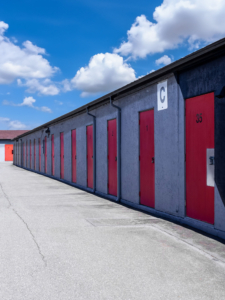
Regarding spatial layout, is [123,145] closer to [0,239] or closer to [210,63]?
[210,63]

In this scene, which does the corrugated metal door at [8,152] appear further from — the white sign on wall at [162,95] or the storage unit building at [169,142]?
the white sign on wall at [162,95]

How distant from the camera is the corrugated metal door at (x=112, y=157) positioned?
11.5 metres

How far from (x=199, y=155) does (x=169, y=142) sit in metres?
1.21

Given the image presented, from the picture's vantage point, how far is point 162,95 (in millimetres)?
8227

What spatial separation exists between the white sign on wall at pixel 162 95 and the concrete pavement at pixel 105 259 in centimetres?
278

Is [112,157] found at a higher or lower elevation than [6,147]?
lower

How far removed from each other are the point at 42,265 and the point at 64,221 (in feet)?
9.83

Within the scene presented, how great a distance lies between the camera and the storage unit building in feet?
20.8

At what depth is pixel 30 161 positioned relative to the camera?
3167 centimetres

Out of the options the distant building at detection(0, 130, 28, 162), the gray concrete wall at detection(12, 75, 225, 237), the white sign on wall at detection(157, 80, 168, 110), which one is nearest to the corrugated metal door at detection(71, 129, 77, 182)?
the gray concrete wall at detection(12, 75, 225, 237)

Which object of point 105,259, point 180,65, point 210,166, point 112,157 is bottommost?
point 105,259

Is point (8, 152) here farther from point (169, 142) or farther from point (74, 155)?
point (169, 142)

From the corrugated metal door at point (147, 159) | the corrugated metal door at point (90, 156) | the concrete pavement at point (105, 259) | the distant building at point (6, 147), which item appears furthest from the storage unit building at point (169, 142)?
the distant building at point (6, 147)

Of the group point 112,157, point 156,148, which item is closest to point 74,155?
point 112,157
